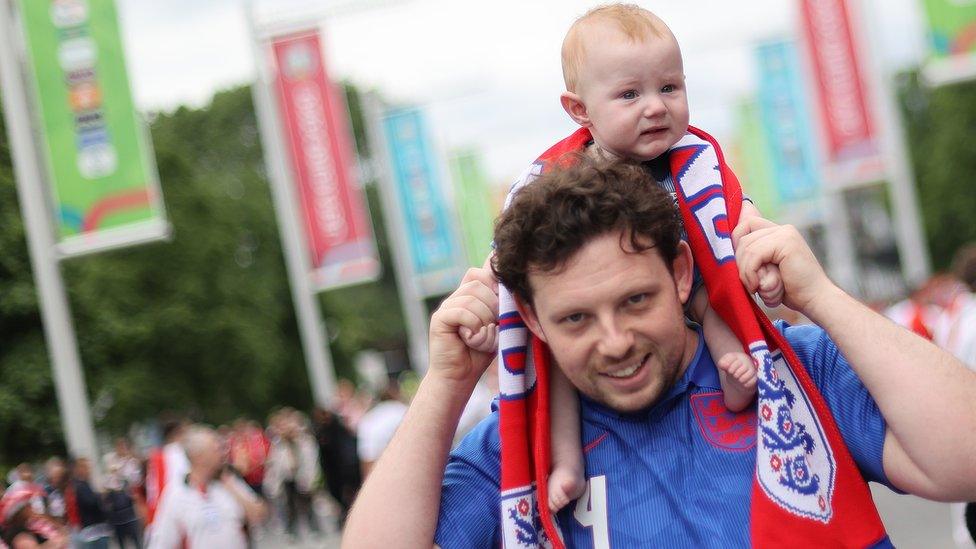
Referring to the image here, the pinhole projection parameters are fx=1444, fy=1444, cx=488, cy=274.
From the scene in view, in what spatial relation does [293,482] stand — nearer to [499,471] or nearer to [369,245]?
[369,245]

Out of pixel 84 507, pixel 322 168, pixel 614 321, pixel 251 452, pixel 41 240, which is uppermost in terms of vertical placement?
pixel 322 168

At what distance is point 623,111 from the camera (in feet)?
9.55

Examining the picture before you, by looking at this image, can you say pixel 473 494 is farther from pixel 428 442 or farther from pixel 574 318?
pixel 574 318

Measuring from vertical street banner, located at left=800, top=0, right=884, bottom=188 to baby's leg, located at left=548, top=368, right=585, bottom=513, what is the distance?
71.2 ft

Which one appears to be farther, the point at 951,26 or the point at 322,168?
the point at 322,168

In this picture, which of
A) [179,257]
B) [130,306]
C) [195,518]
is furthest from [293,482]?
[179,257]

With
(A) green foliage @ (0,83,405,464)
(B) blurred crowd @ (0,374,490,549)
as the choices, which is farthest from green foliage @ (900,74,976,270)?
(B) blurred crowd @ (0,374,490,549)

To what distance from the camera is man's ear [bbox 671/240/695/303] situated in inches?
102

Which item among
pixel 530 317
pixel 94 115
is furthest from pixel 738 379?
pixel 94 115

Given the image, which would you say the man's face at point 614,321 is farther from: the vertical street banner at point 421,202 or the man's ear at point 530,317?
the vertical street banner at point 421,202

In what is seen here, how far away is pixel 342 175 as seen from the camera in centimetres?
2236

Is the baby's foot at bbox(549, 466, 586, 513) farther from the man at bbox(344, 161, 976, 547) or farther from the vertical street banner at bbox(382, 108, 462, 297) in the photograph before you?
the vertical street banner at bbox(382, 108, 462, 297)

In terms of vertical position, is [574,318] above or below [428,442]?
above

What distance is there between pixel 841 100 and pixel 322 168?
340 inches
